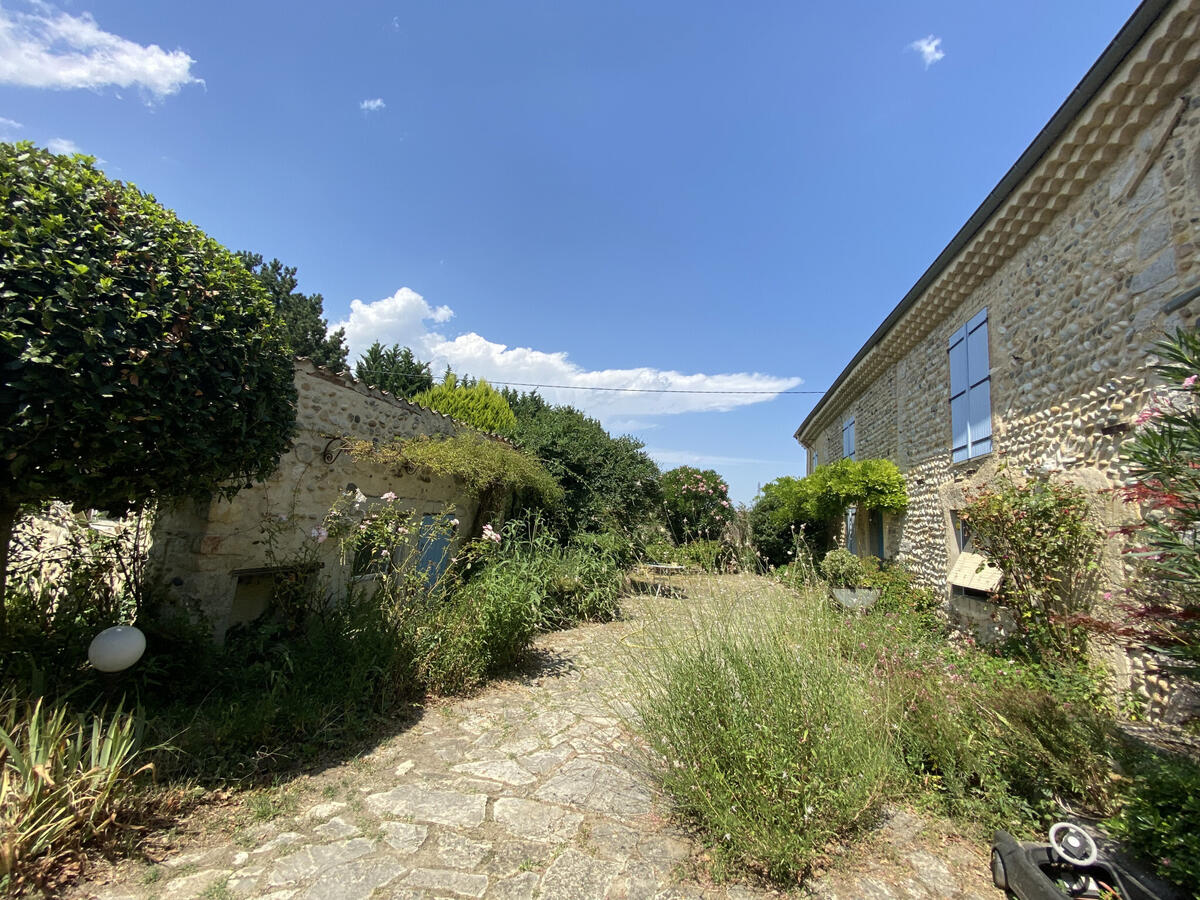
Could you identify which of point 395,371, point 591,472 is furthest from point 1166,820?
point 395,371

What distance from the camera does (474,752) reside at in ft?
12.5

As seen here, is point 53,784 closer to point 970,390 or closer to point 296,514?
point 296,514

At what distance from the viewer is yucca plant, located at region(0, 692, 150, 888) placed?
7.20 ft

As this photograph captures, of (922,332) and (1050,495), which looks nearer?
(1050,495)

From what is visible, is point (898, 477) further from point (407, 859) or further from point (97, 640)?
point (97, 640)

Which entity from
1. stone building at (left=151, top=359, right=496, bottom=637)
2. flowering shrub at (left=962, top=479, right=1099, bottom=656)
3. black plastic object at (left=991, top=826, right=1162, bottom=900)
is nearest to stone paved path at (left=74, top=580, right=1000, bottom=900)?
black plastic object at (left=991, top=826, right=1162, bottom=900)

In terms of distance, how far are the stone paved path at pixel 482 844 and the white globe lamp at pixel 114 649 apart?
1.10 metres

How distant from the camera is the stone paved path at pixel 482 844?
7.90 ft

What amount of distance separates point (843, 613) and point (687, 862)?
6.99 feet

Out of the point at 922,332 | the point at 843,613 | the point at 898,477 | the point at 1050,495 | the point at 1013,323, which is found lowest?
the point at 843,613

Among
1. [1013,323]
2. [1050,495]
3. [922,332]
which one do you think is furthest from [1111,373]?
[922,332]

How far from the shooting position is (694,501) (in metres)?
14.4

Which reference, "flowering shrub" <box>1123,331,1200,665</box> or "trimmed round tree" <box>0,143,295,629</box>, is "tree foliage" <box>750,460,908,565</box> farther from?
"trimmed round tree" <box>0,143,295,629</box>

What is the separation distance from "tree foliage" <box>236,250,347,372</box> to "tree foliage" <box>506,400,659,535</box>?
17.1 meters
